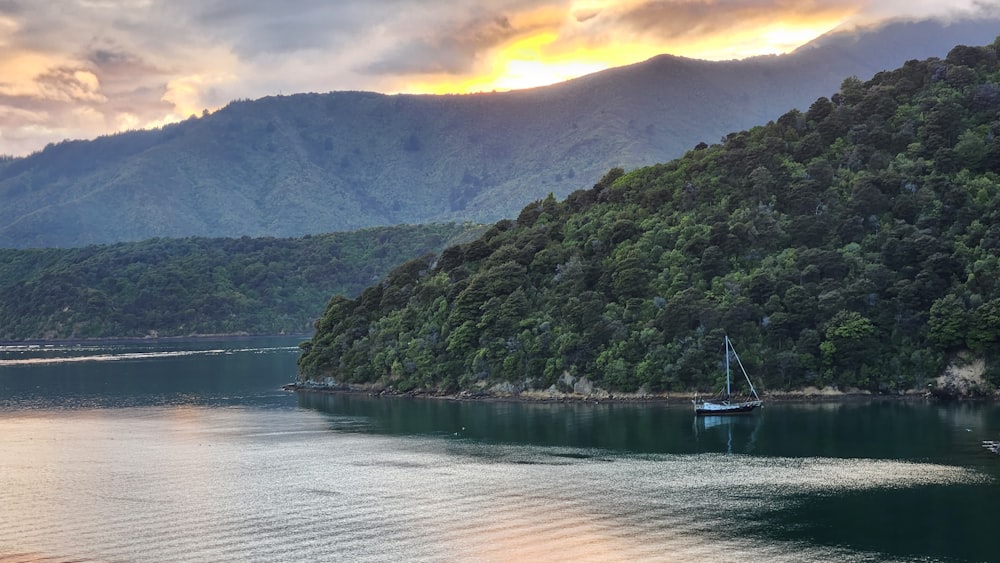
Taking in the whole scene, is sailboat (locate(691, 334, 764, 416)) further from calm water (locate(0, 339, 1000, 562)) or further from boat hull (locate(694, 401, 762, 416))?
calm water (locate(0, 339, 1000, 562))

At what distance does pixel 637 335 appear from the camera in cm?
13862

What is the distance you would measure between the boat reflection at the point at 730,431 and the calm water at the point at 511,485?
0.50 m

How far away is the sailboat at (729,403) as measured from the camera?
12100 cm

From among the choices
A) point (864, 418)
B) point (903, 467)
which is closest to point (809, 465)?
point (903, 467)

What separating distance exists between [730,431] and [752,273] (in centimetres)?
3700

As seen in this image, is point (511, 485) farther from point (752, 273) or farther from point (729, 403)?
point (752, 273)

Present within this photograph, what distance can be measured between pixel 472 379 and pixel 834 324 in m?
51.1

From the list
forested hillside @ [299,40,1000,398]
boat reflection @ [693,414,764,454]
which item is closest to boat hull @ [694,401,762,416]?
boat reflection @ [693,414,764,454]

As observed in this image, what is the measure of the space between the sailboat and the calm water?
8.22 feet

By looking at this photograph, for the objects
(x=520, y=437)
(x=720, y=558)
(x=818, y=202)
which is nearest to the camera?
(x=720, y=558)

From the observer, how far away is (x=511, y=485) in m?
85.5

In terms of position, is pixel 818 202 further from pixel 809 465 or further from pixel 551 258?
pixel 809 465

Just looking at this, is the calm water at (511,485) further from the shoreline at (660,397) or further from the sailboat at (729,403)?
the shoreline at (660,397)

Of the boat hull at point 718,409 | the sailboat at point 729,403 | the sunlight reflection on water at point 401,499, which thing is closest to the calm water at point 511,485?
the sunlight reflection on water at point 401,499
